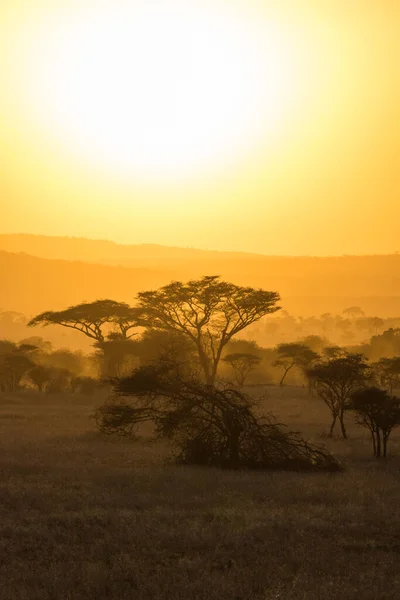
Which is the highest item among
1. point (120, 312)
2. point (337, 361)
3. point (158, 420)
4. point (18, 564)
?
point (120, 312)

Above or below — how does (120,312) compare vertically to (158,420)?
above

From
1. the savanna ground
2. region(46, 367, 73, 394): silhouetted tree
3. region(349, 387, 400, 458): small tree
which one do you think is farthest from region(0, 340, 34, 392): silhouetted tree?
region(349, 387, 400, 458): small tree

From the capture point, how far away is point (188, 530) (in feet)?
51.9

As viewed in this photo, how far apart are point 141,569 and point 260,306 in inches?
1844

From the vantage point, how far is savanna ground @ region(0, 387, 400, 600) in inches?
486

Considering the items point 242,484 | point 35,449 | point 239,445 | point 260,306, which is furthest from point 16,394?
point 242,484

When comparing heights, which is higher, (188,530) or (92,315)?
(92,315)

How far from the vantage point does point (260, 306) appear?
5931 centimetres

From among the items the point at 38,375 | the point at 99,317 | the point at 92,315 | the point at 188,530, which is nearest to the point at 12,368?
the point at 38,375

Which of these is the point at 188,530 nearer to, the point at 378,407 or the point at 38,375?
the point at 378,407

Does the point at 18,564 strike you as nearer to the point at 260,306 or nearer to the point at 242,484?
the point at 242,484

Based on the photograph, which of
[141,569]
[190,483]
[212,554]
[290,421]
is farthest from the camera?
[290,421]

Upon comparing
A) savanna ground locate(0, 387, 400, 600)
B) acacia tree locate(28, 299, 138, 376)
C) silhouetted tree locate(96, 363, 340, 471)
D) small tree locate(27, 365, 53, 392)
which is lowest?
savanna ground locate(0, 387, 400, 600)

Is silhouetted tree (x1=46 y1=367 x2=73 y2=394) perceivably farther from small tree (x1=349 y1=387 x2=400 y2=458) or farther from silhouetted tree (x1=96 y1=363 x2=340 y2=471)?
small tree (x1=349 y1=387 x2=400 y2=458)
